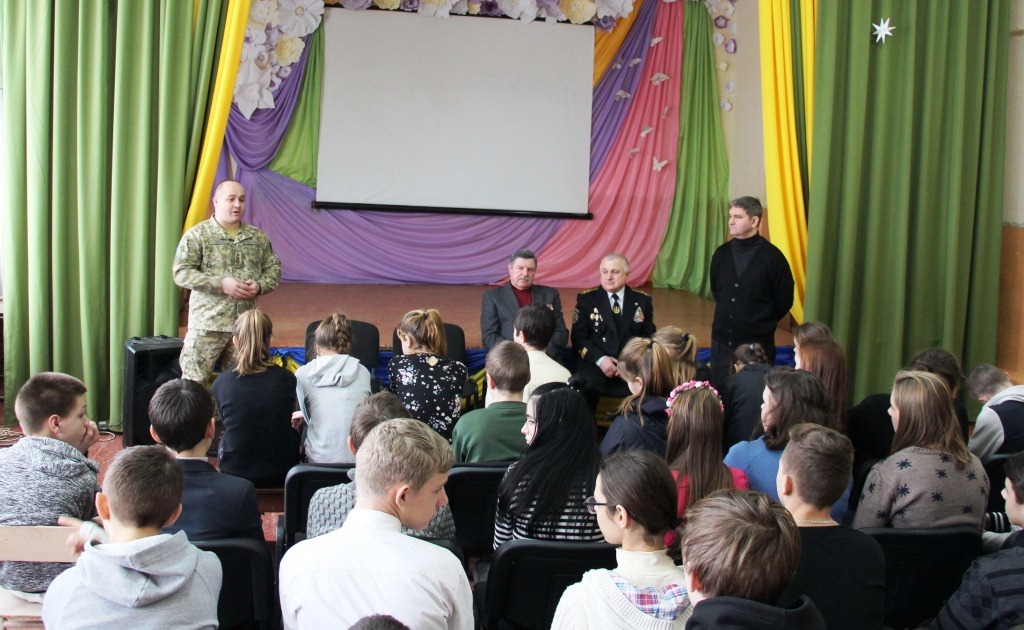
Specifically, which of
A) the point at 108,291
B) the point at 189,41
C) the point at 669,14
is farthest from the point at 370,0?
the point at 108,291

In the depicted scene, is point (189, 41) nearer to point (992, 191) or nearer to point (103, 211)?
point (103, 211)

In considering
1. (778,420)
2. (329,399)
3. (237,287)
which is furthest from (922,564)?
(237,287)

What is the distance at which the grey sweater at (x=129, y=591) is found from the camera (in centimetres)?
187

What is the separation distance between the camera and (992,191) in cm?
576

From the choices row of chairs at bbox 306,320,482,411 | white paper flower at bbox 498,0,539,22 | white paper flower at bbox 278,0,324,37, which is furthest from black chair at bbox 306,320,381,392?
white paper flower at bbox 498,0,539,22

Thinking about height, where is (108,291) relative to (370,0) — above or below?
below

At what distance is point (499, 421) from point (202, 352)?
84.5 inches

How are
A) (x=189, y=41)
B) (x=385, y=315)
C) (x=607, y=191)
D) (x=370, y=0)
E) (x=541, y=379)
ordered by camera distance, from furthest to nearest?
(x=607, y=191), (x=370, y=0), (x=385, y=315), (x=189, y=41), (x=541, y=379)

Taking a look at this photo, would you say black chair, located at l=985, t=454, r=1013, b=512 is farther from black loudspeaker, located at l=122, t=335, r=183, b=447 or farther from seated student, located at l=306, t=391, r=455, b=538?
black loudspeaker, located at l=122, t=335, r=183, b=447

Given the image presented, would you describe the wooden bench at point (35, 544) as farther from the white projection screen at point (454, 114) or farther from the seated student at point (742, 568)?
the white projection screen at point (454, 114)

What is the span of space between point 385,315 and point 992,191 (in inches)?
149

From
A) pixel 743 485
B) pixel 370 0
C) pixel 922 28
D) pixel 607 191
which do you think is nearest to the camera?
pixel 743 485

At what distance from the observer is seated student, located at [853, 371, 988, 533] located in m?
2.70

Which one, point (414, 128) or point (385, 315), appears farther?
point (414, 128)
